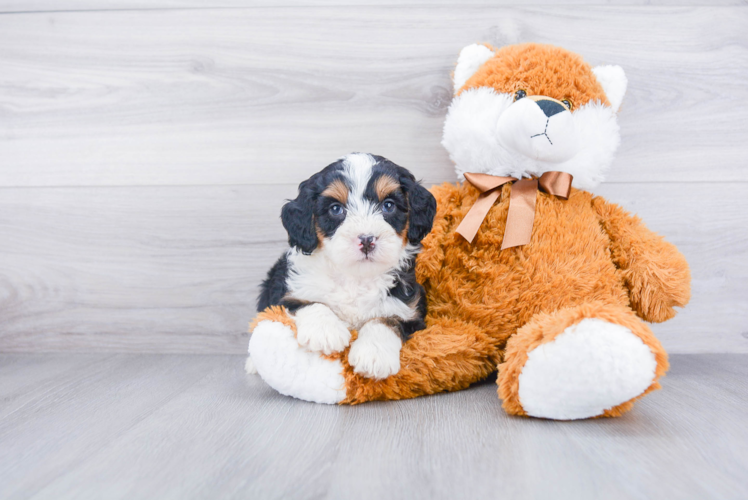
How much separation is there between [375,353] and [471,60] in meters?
0.94

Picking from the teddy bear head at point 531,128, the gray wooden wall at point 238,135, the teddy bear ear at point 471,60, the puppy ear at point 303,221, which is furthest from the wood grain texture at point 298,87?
the puppy ear at point 303,221

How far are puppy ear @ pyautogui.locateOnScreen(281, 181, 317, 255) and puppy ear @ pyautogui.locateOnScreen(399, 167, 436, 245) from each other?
24cm

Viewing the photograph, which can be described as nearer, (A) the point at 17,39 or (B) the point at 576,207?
(B) the point at 576,207

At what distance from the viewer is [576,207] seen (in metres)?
1.49

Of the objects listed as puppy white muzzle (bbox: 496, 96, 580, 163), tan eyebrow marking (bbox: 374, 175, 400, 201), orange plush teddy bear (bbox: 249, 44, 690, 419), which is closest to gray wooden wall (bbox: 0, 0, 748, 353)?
orange plush teddy bear (bbox: 249, 44, 690, 419)

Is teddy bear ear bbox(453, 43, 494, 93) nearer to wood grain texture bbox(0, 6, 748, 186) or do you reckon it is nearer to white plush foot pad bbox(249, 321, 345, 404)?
wood grain texture bbox(0, 6, 748, 186)

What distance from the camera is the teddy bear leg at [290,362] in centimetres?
126

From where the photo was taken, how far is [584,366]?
1.10 metres

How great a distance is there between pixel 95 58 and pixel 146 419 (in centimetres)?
135

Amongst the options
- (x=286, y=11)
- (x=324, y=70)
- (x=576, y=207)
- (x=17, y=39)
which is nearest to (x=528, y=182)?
(x=576, y=207)

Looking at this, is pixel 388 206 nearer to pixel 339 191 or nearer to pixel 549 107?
pixel 339 191

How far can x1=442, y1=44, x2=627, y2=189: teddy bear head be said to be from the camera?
4.57 ft

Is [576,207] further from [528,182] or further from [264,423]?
[264,423]

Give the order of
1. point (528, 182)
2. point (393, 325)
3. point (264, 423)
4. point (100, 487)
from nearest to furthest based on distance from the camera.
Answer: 1. point (100, 487)
2. point (264, 423)
3. point (393, 325)
4. point (528, 182)
